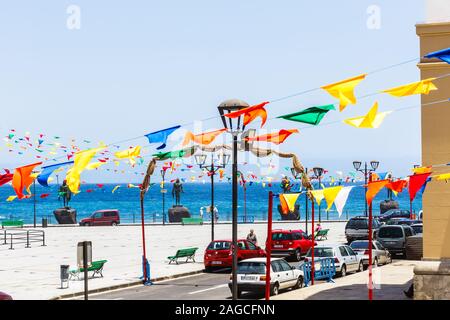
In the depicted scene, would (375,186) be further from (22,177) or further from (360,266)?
(360,266)

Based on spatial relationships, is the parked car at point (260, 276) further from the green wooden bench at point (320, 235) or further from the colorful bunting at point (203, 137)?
the green wooden bench at point (320, 235)

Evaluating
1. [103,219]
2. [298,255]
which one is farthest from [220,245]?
[103,219]

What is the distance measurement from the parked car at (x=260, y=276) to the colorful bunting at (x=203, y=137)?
8631mm

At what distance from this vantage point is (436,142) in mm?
20672

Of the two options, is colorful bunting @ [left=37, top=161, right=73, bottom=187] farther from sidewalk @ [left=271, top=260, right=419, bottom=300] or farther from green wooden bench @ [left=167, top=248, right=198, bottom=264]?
green wooden bench @ [left=167, top=248, right=198, bottom=264]

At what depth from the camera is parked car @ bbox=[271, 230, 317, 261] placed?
1563 inches

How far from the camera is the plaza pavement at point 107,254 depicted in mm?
30609

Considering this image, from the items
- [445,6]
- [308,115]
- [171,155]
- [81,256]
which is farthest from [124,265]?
[308,115]

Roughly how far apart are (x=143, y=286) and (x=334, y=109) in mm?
18068

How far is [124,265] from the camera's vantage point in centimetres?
3800

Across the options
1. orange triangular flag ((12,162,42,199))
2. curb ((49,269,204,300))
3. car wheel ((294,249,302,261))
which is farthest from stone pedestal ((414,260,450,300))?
car wheel ((294,249,302,261))

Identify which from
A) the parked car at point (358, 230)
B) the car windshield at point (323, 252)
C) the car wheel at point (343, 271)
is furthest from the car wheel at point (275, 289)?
the parked car at point (358, 230)

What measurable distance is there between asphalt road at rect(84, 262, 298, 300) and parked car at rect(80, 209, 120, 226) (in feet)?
135
